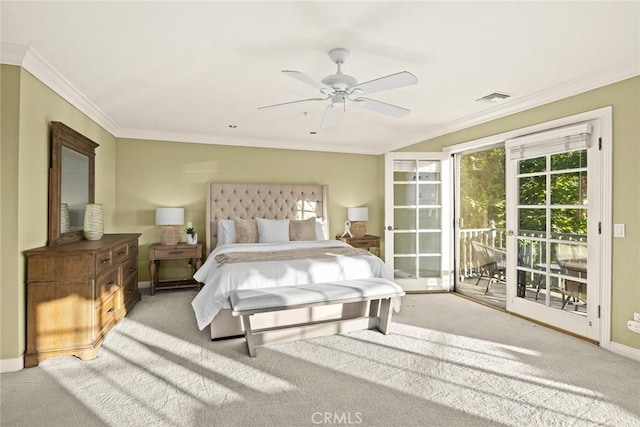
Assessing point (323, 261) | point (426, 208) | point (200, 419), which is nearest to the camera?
point (200, 419)

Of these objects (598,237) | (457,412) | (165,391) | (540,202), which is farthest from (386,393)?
(540,202)

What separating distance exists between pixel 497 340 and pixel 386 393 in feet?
5.16

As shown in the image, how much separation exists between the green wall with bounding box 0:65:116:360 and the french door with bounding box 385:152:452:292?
413 centimetres

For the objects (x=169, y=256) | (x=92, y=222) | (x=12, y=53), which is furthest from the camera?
(x=169, y=256)

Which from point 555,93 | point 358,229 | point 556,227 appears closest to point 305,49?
point 555,93

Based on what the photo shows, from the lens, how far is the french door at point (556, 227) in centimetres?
320

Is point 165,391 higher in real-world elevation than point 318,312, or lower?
lower

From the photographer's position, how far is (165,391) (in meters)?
2.34

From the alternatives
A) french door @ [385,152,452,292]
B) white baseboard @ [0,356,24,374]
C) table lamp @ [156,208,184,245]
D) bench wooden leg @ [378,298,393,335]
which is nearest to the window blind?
french door @ [385,152,452,292]

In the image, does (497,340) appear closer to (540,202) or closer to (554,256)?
(554,256)

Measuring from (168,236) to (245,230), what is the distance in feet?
3.93

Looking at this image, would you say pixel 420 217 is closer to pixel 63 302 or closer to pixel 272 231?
pixel 272 231

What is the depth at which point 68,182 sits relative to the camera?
→ 11.2ft

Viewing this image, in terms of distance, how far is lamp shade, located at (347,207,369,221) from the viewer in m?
6.23
